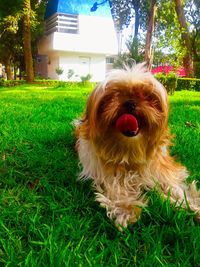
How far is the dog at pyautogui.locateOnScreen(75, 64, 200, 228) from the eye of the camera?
293 cm

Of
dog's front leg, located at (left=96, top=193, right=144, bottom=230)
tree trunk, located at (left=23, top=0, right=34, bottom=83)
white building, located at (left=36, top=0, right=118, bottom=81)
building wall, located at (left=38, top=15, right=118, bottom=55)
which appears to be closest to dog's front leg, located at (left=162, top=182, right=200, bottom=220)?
dog's front leg, located at (left=96, top=193, right=144, bottom=230)

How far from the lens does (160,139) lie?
10.4 feet

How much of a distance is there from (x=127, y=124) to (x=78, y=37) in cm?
3531

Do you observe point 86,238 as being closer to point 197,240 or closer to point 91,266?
point 91,266

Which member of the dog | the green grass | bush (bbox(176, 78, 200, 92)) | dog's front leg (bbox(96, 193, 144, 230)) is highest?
the dog

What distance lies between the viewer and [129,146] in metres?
3.10

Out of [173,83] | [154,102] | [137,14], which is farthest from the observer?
[137,14]

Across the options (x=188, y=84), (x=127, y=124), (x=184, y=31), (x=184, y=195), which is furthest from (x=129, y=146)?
(x=184, y=31)

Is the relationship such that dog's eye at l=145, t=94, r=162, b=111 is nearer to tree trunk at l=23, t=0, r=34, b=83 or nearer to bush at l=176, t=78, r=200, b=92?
bush at l=176, t=78, r=200, b=92

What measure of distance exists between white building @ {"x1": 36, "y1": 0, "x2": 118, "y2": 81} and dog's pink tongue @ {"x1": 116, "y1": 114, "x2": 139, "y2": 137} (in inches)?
1293

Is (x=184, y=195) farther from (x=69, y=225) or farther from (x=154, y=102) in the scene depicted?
(x=69, y=225)

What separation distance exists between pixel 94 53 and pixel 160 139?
1424 inches

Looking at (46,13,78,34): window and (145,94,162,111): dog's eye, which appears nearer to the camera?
(145,94,162,111): dog's eye

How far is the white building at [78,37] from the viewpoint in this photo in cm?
3656
